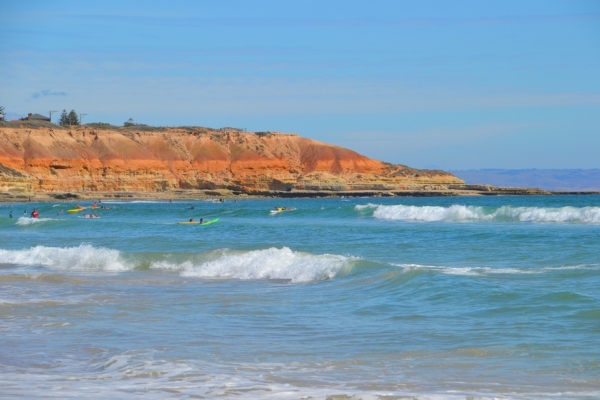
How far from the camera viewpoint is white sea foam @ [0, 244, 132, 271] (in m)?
21.5

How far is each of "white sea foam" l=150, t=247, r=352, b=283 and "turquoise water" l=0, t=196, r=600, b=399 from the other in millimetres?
57

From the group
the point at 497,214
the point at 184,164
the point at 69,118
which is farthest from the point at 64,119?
the point at 497,214

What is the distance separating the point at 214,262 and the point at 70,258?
4.92 meters

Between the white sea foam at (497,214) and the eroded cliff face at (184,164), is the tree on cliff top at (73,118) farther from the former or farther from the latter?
the white sea foam at (497,214)

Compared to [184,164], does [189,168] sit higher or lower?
lower

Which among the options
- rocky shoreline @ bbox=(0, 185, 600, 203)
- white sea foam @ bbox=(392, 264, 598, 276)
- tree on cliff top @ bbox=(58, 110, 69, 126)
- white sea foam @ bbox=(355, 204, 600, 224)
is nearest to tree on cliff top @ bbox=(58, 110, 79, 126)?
tree on cliff top @ bbox=(58, 110, 69, 126)

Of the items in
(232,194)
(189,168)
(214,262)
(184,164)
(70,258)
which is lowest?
(70,258)

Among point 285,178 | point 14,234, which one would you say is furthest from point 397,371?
point 285,178

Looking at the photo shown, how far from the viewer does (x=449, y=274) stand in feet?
51.4

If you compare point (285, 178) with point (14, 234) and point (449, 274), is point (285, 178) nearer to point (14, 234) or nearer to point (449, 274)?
point (14, 234)

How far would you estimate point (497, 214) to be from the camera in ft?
133

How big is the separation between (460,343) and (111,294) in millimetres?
7880

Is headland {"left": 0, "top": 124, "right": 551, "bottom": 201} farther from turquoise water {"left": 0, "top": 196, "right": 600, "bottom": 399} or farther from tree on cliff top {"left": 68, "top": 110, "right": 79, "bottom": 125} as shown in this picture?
turquoise water {"left": 0, "top": 196, "right": 600, "bottom": 399}

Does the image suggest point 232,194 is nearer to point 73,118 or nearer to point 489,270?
point 73,118
